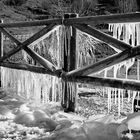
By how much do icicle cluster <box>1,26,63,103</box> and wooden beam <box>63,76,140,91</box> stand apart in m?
0.59

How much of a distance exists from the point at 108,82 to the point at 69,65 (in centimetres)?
99

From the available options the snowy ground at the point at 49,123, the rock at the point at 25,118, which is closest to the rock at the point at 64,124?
the snowy ground at the point at 49,123

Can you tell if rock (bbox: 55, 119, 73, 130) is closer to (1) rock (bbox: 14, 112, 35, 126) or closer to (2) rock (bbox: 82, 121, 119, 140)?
(1) rock (bbox: 14, 112, 35, 126)

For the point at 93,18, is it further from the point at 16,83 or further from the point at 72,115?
Answer: the point at 16,83

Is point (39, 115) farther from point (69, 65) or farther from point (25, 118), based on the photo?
point (69, 65)

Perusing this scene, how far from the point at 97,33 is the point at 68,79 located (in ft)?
2.70

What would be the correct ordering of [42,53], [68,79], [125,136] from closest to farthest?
[125,136] < [68,79] < [42,53]

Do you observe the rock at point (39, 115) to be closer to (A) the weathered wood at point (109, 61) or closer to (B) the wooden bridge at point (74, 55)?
(B) the wooden bridge at point (74, 55)

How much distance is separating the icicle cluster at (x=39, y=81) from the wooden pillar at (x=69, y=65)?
103mm

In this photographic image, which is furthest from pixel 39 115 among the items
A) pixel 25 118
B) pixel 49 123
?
pixel 49 123

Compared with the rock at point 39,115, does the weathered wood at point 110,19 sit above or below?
above

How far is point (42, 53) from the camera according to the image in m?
6.37

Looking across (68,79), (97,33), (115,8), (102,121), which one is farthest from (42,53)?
(115,8)

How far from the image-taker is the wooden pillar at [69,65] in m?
4.21
